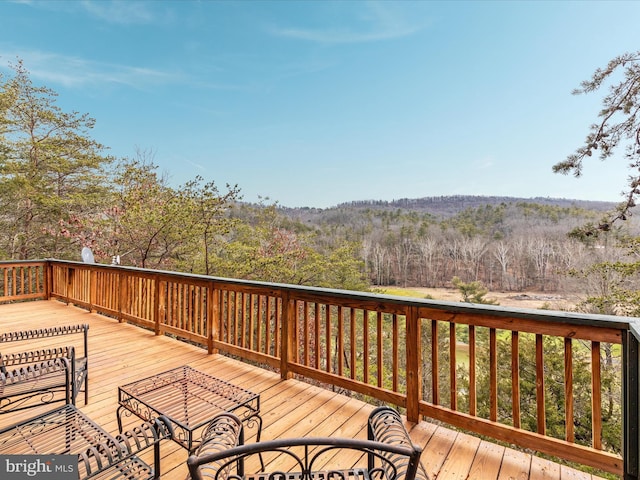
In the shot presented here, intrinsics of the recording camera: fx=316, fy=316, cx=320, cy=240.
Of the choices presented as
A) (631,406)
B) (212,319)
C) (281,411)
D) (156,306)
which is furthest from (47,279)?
(631,406)

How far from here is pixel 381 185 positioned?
2681 cm

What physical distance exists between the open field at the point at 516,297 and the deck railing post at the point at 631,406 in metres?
8.23

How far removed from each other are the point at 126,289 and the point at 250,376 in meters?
3.41

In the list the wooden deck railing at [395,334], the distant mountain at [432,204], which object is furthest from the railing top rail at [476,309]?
the distant mountain at [432,204]

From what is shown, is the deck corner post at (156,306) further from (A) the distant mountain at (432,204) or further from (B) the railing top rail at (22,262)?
(A) the distant mountain at (432,204)

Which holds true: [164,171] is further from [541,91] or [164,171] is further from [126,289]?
[541,91]

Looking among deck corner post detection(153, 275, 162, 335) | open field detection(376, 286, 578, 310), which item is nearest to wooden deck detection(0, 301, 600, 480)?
deck corner post detection(153, 275, 162, 335)

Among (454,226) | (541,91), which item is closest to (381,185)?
(454,226)

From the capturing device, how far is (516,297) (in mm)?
17516

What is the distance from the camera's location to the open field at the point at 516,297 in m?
12.8

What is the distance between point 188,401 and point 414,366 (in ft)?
5.66

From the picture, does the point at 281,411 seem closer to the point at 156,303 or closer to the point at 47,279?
the point at 156,303

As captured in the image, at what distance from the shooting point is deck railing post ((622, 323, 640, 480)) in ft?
5.63

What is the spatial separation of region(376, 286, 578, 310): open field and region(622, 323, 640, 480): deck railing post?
823 centimetres
